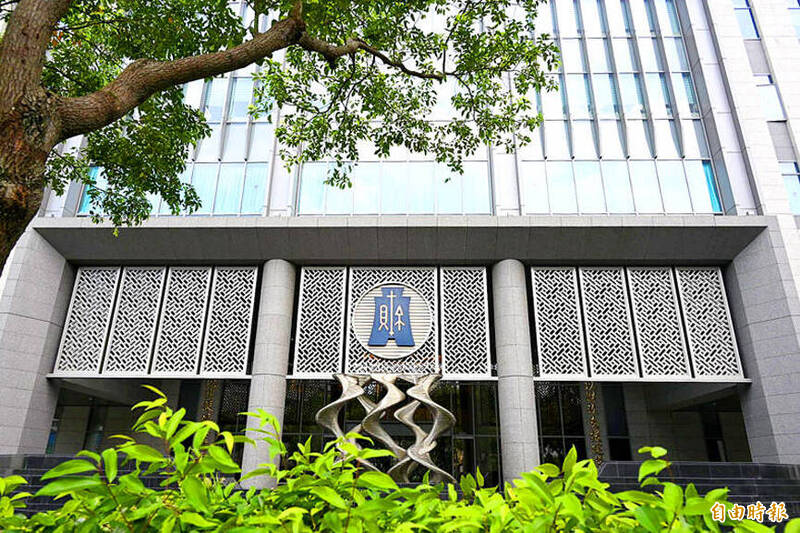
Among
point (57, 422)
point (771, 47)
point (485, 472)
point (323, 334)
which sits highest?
point (771, 47)

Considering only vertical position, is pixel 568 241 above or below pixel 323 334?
above

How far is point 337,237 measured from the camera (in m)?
12.8

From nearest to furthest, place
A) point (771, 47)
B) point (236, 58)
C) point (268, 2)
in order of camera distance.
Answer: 1. point (236, 58)
2. point (268, 2)
3. point (771, 47)

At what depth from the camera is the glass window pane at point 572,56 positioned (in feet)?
47.6

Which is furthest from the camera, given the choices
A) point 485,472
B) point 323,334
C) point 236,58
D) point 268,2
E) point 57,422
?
point 57,422

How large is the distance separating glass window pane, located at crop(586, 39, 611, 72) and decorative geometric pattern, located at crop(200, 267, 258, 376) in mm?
11643

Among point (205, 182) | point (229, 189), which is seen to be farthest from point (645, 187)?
point (205, 182)

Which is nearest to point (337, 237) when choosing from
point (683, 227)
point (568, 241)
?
point (568, 241)

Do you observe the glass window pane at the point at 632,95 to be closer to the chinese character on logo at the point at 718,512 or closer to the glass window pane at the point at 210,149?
the glass window pane at the point at 210,149

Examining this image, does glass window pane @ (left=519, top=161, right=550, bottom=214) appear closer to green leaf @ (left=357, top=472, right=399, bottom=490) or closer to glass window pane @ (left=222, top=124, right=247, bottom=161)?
glass window pane @ (left=222, top=124, right=247, bottom=161)

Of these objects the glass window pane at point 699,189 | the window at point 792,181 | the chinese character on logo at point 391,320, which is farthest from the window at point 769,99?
the chinese character on logo at point 391,320

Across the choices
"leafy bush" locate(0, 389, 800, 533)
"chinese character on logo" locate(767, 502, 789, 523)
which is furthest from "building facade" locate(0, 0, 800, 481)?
"leafy bush" locate(0, 389, 800, 533)

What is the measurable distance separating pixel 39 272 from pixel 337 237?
7870 millimetres

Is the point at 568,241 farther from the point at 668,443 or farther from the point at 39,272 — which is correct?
the point at 39,272
